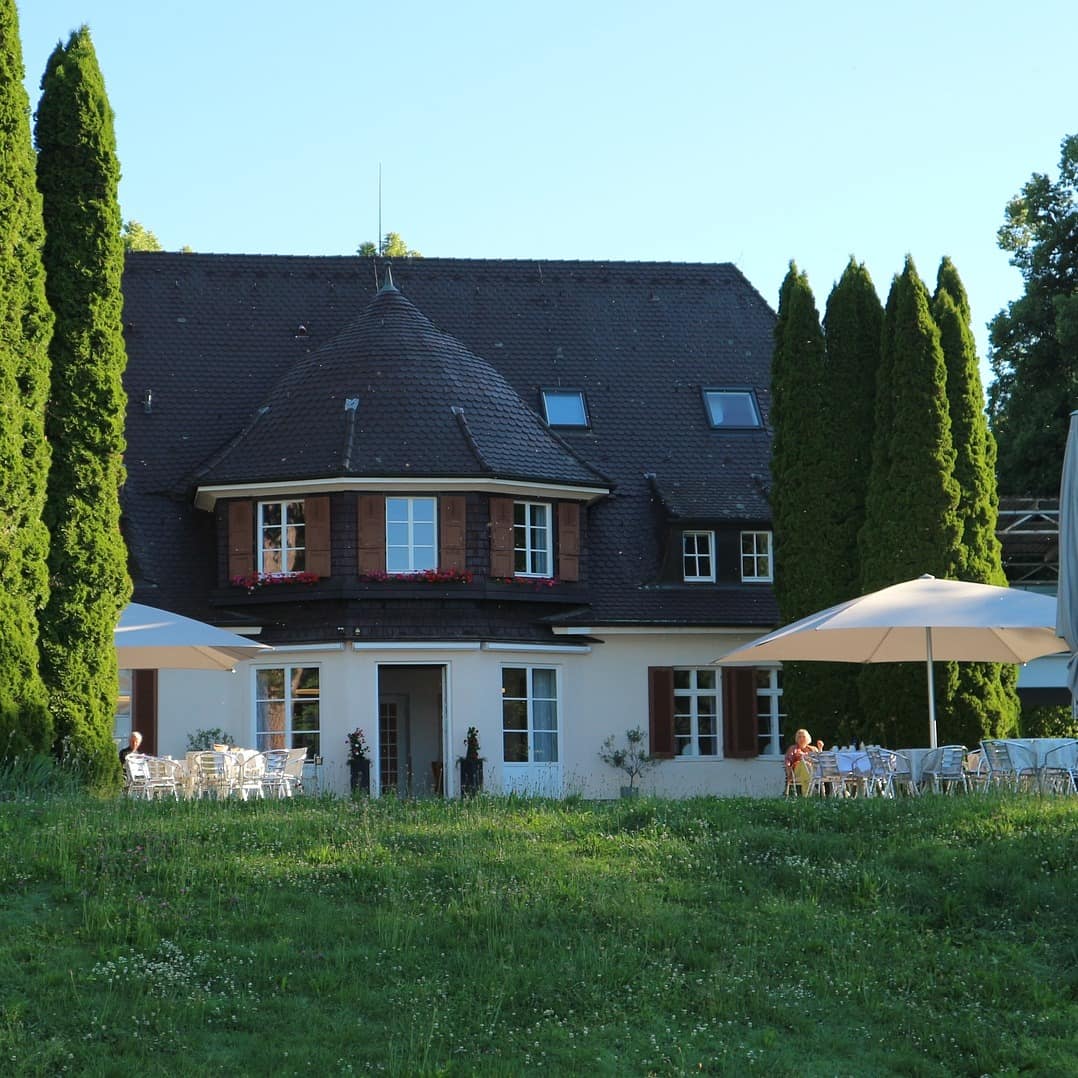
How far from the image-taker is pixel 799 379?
2822cm

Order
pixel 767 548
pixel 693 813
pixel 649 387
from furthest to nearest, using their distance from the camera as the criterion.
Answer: pixel 649 387 → pixel 767 548 → pixel 693 813

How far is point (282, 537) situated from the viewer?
93.8 ft

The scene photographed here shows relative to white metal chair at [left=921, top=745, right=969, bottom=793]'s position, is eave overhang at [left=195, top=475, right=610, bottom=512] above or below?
above

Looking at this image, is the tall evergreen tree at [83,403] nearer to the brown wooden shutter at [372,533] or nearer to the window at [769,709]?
the brown wooden shutter at [372,533]

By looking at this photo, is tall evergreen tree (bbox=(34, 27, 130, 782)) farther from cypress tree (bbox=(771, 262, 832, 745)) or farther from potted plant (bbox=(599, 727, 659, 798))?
cypress tree (bbox=(771, 262, 832, 745))

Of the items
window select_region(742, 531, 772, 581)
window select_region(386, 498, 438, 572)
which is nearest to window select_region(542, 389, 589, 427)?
window select_region(742, 531, 772, 581)

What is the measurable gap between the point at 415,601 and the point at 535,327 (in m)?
8.01

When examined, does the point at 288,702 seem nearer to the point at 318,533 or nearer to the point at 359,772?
the point at 359,772

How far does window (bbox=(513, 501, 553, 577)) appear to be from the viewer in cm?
2906

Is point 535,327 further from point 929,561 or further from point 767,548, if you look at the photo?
point 929,561

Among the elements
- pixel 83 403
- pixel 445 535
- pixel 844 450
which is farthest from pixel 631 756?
pixel 83 403

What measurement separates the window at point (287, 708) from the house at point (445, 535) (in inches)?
1.7

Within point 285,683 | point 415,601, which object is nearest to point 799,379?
point 415,601

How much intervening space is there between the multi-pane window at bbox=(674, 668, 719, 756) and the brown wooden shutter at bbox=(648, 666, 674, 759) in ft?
1.15
